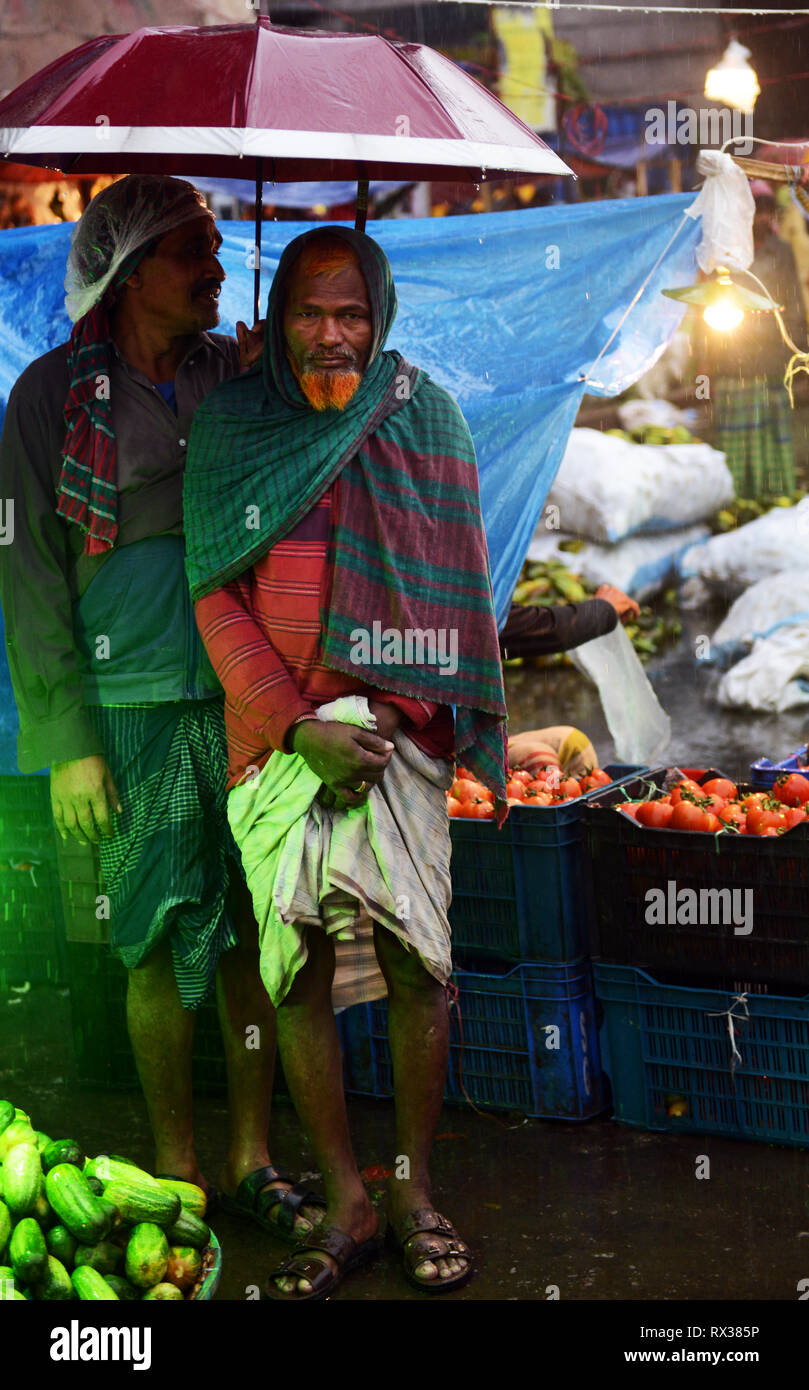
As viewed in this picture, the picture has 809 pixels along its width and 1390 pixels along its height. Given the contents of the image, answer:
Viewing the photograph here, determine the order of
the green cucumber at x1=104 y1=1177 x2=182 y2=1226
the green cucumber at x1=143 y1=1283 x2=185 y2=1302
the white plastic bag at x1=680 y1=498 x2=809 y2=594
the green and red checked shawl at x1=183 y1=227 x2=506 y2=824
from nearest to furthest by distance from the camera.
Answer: the green cucumber at x1=143 y1=1283 x2=185 y2=1302
the green cucumber at x1=104 y1=1177 x2=182 y2=1226
the green and red checked shawl at x1=183 y1=227 x2=506 y2=824
the white plastic bag at x1=680 y1=498 x2=809 y2=594

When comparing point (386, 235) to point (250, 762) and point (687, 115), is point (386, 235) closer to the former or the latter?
point (250, 762)

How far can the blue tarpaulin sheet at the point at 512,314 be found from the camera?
479cm

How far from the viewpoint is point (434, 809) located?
355cm

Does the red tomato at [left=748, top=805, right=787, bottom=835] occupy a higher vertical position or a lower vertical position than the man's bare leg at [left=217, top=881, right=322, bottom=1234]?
higher

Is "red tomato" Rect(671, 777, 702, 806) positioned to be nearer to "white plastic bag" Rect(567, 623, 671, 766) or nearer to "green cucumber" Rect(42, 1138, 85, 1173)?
"white plastic bag" Rect(567, 623, 671, 766)

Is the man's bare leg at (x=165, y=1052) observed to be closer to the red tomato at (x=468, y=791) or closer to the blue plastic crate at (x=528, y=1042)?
the blue plastic crate at (x=528, y=1042)

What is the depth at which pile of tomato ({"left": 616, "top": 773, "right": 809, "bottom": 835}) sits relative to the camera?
4176mm

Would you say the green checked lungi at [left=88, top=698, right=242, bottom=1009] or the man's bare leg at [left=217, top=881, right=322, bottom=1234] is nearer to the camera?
the green checked lungi at [left=88, top=698, right=242, bottom=1009]

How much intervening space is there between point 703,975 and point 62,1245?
1.98 meters

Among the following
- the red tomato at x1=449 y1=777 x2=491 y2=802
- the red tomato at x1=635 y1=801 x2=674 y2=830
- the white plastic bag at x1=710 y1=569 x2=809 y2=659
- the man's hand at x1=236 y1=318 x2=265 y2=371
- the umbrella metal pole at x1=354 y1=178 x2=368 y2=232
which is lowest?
the red tomato at x1=635 y1=801 x2=674 y2=830

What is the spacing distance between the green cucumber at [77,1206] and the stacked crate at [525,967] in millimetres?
1545

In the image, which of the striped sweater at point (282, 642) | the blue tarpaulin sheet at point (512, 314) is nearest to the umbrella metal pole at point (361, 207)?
the striped sweater at point (282, 642)

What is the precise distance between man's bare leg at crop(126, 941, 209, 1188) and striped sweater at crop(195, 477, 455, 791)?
692 millimetres

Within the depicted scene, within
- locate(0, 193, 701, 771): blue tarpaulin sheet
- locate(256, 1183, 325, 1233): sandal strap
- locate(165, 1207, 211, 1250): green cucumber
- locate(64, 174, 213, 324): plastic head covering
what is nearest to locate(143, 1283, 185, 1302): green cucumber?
locate(165, 1207, 211, 1250): green cucumber
